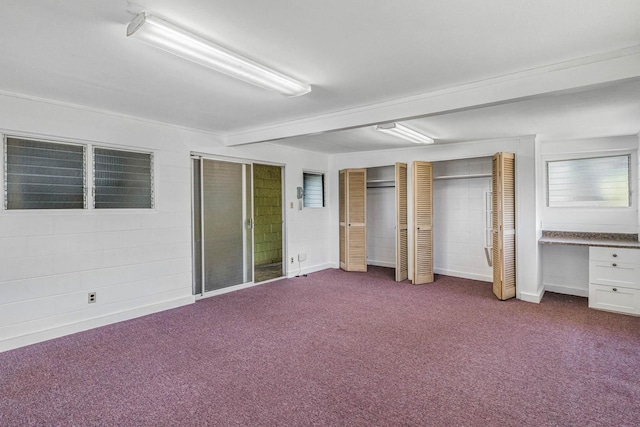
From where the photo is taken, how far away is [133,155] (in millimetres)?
4137

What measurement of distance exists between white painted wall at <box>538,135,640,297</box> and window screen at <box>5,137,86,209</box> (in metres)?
6.03

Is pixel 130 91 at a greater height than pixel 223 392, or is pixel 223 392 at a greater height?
pixel 130 91

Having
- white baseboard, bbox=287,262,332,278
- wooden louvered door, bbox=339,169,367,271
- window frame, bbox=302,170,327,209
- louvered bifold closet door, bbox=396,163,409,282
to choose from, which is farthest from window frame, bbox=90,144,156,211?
louvered bifold closet door, bbox=396,163,409,282

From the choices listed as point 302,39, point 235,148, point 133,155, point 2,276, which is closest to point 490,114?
point 302,39

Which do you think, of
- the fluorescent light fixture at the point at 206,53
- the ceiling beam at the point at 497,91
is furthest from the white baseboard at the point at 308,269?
the fluorescent light fixture at the point at 206,53

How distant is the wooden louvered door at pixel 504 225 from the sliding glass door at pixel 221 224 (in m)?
3.70

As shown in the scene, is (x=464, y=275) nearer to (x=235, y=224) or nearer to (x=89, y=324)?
(x=235, y=224)

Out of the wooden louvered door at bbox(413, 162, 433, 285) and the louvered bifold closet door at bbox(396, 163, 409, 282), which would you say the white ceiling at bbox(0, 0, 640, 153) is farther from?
the louvered bifold closet door at bbox(396, 163, 409, 282)

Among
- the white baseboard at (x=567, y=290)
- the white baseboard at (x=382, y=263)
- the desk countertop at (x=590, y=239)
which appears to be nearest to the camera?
the desk countertop at (x=590, y=239)

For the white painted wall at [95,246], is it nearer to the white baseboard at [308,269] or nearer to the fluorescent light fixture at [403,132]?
the white baseboard at [308,269]

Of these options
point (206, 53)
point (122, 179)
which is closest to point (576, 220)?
point (206, 53)

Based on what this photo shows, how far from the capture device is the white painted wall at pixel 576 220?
4727 mm

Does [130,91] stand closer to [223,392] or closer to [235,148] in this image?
[235,148]

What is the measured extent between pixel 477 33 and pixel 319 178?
5.04 metres
